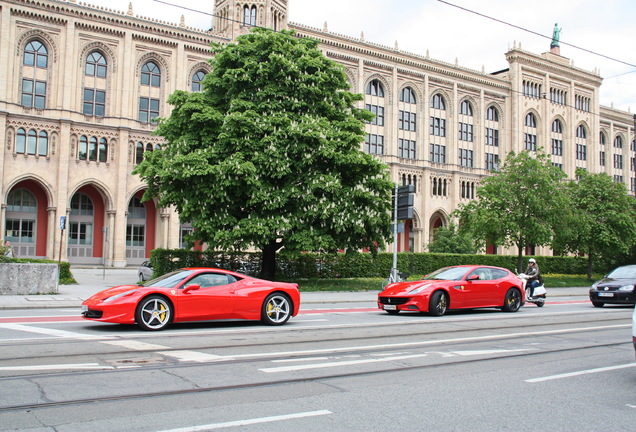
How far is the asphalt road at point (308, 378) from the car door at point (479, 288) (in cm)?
348

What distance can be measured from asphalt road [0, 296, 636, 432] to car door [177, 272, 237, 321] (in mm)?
368

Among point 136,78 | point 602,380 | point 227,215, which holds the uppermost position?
point 136,78

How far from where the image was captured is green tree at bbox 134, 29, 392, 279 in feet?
74.4

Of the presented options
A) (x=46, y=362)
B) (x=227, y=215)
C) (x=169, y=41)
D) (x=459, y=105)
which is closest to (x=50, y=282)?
(x=227, y=215)

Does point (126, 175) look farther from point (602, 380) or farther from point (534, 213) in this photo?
point (602, 380)

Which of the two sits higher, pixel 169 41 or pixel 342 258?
pixel 169 41

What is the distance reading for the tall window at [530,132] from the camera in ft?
225

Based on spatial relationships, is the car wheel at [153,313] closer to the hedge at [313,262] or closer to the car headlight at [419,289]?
the car headlight at [419,289]

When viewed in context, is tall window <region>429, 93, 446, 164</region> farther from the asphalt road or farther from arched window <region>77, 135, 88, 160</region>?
the asphalt road

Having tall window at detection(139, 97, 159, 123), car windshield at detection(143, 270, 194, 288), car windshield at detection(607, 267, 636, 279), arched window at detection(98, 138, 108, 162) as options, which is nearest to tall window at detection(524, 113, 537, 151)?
tall window at detection(139, 97, 159, 123)

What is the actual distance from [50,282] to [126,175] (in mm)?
28401

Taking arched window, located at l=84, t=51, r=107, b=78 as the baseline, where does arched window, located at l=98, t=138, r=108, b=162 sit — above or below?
below

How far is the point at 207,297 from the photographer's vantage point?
11.3 metres

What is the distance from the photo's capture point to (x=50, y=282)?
61.6 feet
